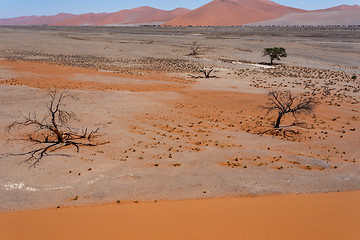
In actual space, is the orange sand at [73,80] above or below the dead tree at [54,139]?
above

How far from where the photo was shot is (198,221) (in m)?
7.56

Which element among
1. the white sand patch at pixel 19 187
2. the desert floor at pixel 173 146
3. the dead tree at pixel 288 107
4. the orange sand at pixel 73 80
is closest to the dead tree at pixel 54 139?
the desert floor at pixel 173 146

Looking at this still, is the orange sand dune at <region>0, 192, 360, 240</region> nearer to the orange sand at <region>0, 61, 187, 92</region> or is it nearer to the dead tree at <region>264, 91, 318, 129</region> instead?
the dead tree at <region>264, 91, 318, 129</region>

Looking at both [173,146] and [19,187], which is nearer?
[19,187]

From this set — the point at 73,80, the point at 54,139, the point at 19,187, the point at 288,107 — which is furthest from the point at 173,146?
the point at 73,80

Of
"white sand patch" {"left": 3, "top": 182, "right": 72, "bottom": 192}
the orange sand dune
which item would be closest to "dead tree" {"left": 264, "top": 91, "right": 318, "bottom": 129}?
the orange sand dune

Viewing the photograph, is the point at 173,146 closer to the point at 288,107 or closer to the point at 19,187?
the point at 19,187

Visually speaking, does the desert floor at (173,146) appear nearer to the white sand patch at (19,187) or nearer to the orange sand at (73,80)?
the white sand patch at (19,187)

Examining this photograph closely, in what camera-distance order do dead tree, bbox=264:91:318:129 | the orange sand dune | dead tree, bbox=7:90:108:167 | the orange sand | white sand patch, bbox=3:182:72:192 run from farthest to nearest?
the orange sand → dead tree, bbox=264:91:318:129 → dead tree, bbox=7:90:108:167 → white sand patch, bbox=3:182:72:192 → the orange sand dune

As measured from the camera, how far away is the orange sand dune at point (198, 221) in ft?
23.0

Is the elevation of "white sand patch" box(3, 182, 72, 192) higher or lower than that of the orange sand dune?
higher

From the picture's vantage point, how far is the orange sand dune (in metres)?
7.02

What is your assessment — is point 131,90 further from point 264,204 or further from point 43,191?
point 264,204

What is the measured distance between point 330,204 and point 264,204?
2.04 meters
